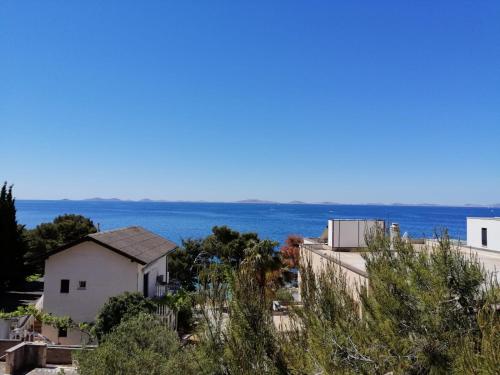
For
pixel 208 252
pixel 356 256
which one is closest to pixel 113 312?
pixel 356 256


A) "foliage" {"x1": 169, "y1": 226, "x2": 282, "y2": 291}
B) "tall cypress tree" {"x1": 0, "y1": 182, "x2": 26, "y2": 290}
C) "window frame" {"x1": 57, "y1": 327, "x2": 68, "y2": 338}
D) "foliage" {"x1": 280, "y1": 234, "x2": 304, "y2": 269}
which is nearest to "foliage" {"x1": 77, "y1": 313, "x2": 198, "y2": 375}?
"window frame" {"x1": 57, "y1": 327, "x2": 68, "y2": 338}

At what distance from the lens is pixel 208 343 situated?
8266mm

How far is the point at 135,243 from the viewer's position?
78.0 ft

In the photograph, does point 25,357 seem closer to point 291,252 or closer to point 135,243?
point 135,243

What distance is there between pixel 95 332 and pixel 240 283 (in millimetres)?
12046

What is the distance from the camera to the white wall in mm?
20438

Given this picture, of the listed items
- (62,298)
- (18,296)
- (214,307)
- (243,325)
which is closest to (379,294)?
(243,325)

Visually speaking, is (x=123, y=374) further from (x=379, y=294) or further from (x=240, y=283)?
(x=379, y=294)

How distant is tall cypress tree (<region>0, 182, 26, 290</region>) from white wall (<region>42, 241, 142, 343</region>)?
505 inches

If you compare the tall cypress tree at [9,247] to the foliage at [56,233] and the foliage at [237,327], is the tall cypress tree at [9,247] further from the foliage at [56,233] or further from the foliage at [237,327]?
the foliage at [237,327]

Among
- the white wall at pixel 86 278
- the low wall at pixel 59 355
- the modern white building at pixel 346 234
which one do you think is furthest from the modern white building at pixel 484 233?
the low wall at pixel 59 355

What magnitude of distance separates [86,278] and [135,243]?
12.1 feet

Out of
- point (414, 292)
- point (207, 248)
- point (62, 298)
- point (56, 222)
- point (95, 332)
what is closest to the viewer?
point (414, 292)

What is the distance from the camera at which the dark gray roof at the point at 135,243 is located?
68.8 ft
